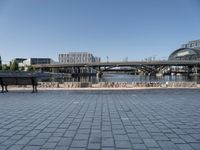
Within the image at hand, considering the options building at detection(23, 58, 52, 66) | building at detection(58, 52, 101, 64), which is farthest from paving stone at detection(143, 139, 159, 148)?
building at detection(58, 52, 101, 64)

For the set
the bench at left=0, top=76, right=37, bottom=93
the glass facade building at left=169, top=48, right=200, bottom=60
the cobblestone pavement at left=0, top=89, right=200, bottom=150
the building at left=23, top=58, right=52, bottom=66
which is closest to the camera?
the cobblestone pavement at left=0, top=89, right=200, bottom=150

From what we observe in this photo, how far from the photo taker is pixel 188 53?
110 meters

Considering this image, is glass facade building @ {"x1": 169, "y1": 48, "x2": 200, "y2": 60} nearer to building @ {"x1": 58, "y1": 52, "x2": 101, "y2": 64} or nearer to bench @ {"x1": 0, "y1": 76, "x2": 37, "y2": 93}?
building @ {"x1": 58, "y1": 52, "x2": 101, "y2": 64}

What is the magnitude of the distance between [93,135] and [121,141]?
1.99 ft

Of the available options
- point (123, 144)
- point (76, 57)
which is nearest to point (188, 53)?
point (76, 57)

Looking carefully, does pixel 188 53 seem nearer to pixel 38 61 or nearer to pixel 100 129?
pixel 38 61

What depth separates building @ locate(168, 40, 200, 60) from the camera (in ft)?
349

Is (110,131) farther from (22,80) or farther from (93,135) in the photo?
(22,80)

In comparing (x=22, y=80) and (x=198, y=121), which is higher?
(x=22, y=80)

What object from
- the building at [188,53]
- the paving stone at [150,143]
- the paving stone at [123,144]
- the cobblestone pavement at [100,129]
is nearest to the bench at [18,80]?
the cobblestone pavement at [100,129]

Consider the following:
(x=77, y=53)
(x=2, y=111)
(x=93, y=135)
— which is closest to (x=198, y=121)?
(x=93, y=135)

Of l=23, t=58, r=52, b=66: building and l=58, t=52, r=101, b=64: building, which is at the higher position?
l=58, t=52, r=101, b=64: building

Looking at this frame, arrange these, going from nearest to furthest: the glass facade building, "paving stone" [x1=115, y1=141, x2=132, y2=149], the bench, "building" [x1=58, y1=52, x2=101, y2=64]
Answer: "paving stone" [x1=115, y1=141, x2=132, y2=149] < the bench < the glass facade building < "building" [x1=58, y1=52, x2=101, y2=64]

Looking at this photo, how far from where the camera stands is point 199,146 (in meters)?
3.56
